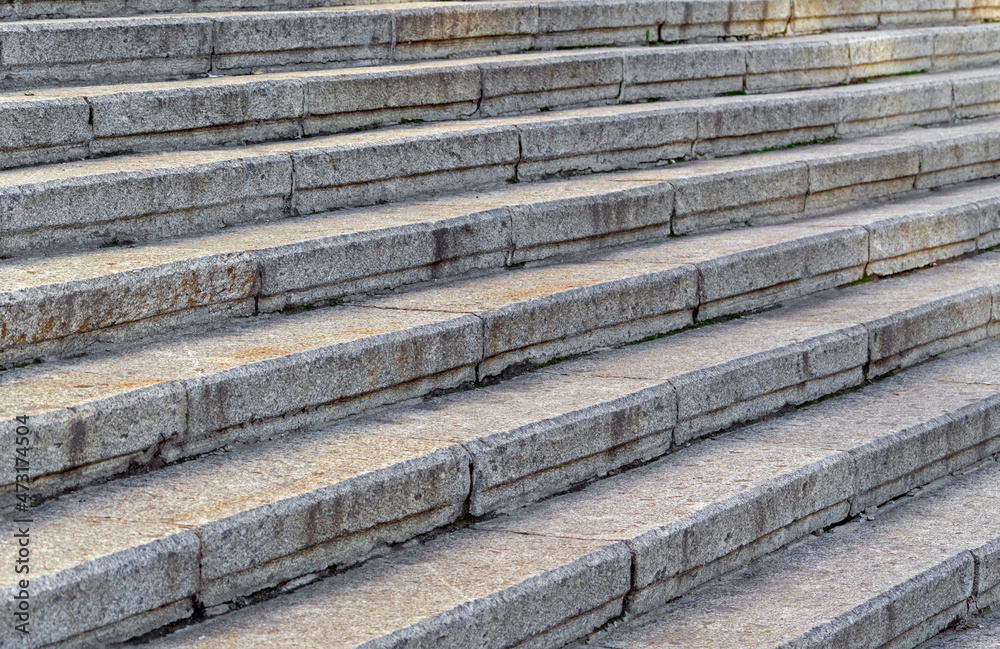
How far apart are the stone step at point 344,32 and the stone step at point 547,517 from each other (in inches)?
86.4

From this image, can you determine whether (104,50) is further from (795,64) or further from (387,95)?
(795,64)

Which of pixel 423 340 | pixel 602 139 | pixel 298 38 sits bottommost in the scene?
pixel 423 340

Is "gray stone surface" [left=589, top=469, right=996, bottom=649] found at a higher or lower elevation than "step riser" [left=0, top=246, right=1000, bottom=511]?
lower

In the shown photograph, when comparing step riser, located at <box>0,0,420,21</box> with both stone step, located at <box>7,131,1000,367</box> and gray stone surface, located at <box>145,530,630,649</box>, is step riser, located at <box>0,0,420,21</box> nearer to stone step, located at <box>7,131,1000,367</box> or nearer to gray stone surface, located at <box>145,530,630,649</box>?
stone step, located at <box>7,131,1000,367</box>

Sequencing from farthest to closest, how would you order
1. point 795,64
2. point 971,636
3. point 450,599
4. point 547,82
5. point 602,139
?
point 795,64 → point 547,82 → point 602,139 → point 971,636 → point 450,599

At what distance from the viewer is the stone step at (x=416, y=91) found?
14.5ft

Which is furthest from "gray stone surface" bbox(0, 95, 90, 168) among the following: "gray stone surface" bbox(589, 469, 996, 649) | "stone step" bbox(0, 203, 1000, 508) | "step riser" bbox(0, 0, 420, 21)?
"gray stone surface" bbox(589, 469, 996, 649)

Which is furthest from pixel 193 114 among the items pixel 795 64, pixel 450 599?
pixel 795 64

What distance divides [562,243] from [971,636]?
6.72 feet

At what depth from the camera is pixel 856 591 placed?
3504 millimetres

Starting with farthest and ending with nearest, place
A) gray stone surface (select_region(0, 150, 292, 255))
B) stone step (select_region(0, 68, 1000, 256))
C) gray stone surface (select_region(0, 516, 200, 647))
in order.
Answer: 1. stone step (select_region(0, 68, 1000, 256))
2. gray stone surface (select_region(0, 150, 292, 255))
3. gray stone surface (select_region(0, 516, 200, 647))

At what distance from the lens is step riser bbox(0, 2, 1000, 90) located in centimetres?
489

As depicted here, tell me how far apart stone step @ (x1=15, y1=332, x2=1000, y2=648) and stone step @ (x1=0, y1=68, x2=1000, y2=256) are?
1.12 metres

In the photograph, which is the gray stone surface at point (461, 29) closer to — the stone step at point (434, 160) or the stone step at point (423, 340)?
the stone step at point (434, 160)
